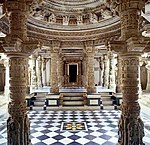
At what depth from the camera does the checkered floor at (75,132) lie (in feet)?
19.3

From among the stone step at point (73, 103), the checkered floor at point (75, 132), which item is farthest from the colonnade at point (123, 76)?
the stone step at point (73, 103)

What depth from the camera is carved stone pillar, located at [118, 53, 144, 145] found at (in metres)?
4.11

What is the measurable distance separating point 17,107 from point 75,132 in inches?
124

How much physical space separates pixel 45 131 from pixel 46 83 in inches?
528

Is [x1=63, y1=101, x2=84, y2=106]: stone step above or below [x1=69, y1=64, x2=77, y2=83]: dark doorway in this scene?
below

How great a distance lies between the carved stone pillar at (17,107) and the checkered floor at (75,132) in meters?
1.68

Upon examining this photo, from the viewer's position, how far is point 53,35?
11641 mm

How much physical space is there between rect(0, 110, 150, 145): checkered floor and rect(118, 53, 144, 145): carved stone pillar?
65.9 inches

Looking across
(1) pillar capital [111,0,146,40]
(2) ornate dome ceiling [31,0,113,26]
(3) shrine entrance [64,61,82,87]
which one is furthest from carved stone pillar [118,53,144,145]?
(3) shrine entrance [64,61,82,87]

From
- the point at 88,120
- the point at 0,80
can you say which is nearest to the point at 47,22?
the point at 88,120

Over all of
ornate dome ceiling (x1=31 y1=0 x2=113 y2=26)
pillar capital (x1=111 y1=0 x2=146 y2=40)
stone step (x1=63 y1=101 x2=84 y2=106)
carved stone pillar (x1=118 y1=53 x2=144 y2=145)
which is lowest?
stone step (x1=63 y1=101 x2=84 y2=106)

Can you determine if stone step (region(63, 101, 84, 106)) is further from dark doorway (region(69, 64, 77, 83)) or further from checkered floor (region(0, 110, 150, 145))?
dark doorway (region(69, 64, 77, 83))

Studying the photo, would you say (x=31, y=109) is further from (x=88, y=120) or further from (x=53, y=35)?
(x=53, y=35)

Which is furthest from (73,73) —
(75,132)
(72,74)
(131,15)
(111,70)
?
(131,15)
